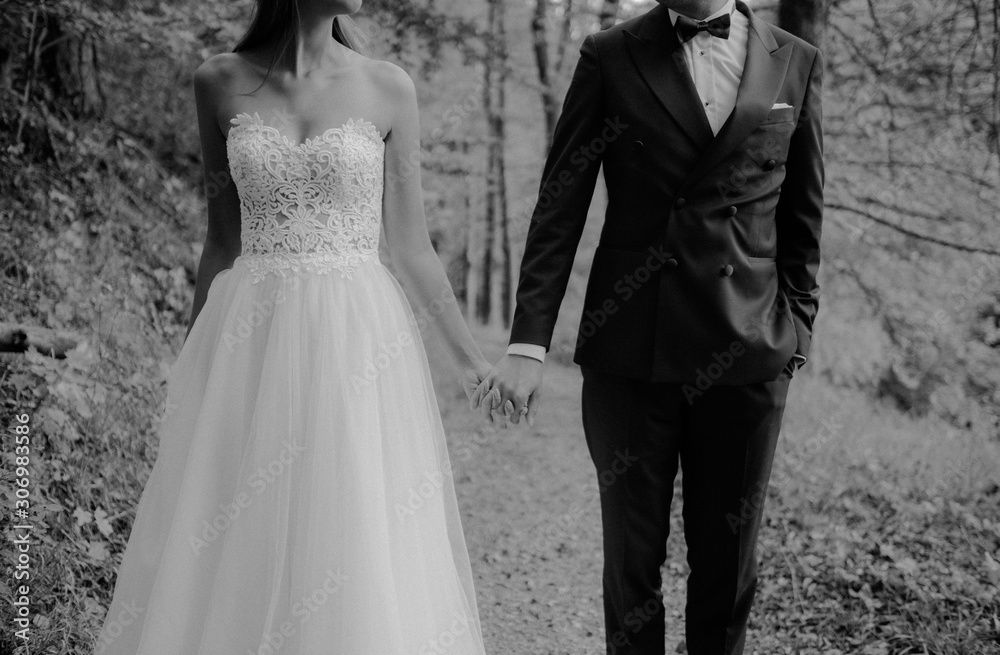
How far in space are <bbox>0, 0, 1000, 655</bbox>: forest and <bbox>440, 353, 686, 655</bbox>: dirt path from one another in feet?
0.08

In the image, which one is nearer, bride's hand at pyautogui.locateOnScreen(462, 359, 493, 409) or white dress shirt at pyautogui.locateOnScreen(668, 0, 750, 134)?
white dress shirt at pyautogui.locateOnScreen(668, 0, 750, 134)

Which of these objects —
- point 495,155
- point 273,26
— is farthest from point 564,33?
point 273,26

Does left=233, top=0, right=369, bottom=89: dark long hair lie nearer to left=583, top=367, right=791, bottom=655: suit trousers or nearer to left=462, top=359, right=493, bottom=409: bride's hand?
left=462, top=359, right=493, bottom=409: bride's hand

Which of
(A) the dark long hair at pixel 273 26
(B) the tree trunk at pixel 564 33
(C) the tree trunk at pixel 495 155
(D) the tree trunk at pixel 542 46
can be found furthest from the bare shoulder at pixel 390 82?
(B) the tree trunk at pixel 564 33

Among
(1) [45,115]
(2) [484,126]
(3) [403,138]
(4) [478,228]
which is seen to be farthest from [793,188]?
(4) [478,228]

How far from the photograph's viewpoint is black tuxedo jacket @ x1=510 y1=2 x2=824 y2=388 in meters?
2.30

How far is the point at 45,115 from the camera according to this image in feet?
18.5

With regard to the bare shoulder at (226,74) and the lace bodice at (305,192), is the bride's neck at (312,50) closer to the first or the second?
the bare shoulder at (226,74)

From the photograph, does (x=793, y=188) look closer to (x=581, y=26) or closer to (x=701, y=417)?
(x=701, y=417)

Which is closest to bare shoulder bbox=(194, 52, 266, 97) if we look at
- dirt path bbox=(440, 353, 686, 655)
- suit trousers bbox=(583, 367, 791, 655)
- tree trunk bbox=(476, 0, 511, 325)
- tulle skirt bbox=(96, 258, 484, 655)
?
tulle skirt bbox=(96, 258, 484, 655)

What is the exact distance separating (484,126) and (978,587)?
11644mm

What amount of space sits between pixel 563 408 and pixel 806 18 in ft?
18.8

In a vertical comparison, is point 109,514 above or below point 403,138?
below

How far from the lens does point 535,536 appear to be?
217 inches
